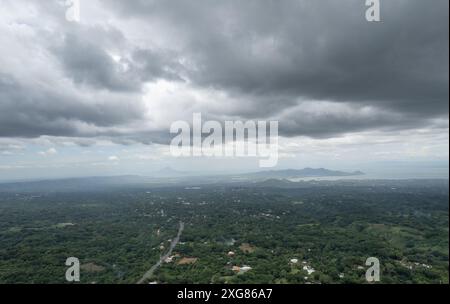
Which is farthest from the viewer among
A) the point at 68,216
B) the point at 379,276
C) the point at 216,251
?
the point at 68,216

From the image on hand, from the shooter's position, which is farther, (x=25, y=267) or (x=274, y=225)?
(x=274, y=225)

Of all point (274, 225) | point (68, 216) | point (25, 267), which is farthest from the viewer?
point (68, 216)
